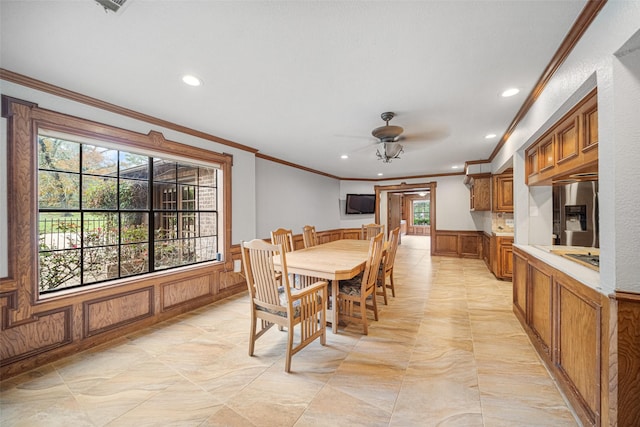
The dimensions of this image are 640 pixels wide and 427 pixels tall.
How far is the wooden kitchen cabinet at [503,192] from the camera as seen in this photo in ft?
15.4

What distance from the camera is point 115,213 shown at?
280 centimetres

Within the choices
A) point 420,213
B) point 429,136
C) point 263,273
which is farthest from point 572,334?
point 420,213

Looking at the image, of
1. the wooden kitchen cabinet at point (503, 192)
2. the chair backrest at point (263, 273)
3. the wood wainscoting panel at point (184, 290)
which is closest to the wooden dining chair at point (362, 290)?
the chair backrest at point (263, 273)

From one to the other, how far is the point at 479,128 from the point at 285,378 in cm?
375

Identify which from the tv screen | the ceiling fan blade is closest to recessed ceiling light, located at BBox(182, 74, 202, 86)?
the ceiling fan blade

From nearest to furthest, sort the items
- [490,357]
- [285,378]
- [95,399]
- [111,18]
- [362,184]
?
[111,18] < [95,399] < [285,378] < [490,357] < [362,184]

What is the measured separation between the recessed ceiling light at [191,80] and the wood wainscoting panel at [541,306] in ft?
11.0

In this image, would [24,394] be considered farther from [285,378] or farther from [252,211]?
[252,211]

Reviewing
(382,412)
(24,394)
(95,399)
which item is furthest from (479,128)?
(24,394)

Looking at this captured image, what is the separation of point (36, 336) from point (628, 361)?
4071 mm

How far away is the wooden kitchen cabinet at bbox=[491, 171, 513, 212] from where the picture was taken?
185 inches

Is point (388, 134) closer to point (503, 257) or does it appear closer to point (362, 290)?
point (362, 290)

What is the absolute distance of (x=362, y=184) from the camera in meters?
8.29

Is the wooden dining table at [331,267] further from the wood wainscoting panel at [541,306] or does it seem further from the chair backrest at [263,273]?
the wood wainscoting panel at [541,306]
